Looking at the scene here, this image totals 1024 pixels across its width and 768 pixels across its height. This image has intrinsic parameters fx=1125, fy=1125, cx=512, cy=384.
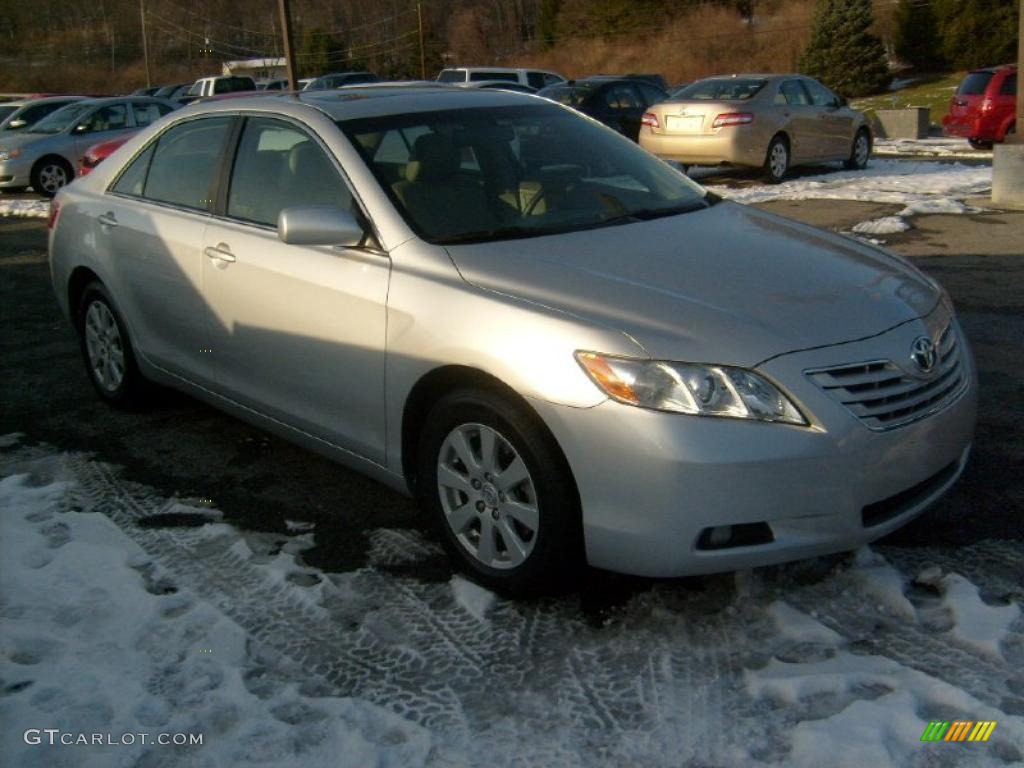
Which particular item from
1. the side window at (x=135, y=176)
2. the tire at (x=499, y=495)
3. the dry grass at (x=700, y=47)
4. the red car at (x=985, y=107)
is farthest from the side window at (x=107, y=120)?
the dry grass at (x=700, y=47)

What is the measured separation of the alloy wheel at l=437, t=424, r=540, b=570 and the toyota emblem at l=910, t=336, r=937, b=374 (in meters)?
1.26

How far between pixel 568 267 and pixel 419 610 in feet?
4.03

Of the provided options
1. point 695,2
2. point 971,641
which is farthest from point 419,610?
point 695,2

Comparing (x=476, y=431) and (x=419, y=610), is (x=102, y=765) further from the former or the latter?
(x=476, y=431)

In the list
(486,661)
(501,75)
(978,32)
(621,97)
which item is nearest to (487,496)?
(486,661)

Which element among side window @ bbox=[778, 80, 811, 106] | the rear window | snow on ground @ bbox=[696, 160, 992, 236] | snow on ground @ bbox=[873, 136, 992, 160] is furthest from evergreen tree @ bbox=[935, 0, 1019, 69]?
side window @ bbox=[778, 80, 811, 106]

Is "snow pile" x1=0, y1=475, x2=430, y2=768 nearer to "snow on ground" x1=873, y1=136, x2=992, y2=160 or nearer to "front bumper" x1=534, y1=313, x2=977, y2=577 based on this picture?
"front bumper" x1=534, y1=313, x2=977, y2=577

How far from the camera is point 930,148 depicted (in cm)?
2316

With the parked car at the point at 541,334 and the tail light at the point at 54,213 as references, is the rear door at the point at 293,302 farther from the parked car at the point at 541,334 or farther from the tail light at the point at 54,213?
the tail light at the point at 54,213

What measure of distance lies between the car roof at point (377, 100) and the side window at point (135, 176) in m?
0.51

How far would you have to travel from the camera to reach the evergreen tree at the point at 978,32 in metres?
44.6

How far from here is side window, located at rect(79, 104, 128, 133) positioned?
63.4 ft

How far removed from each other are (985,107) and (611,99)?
25.1ft

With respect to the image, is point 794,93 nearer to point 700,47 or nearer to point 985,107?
point 985,107
